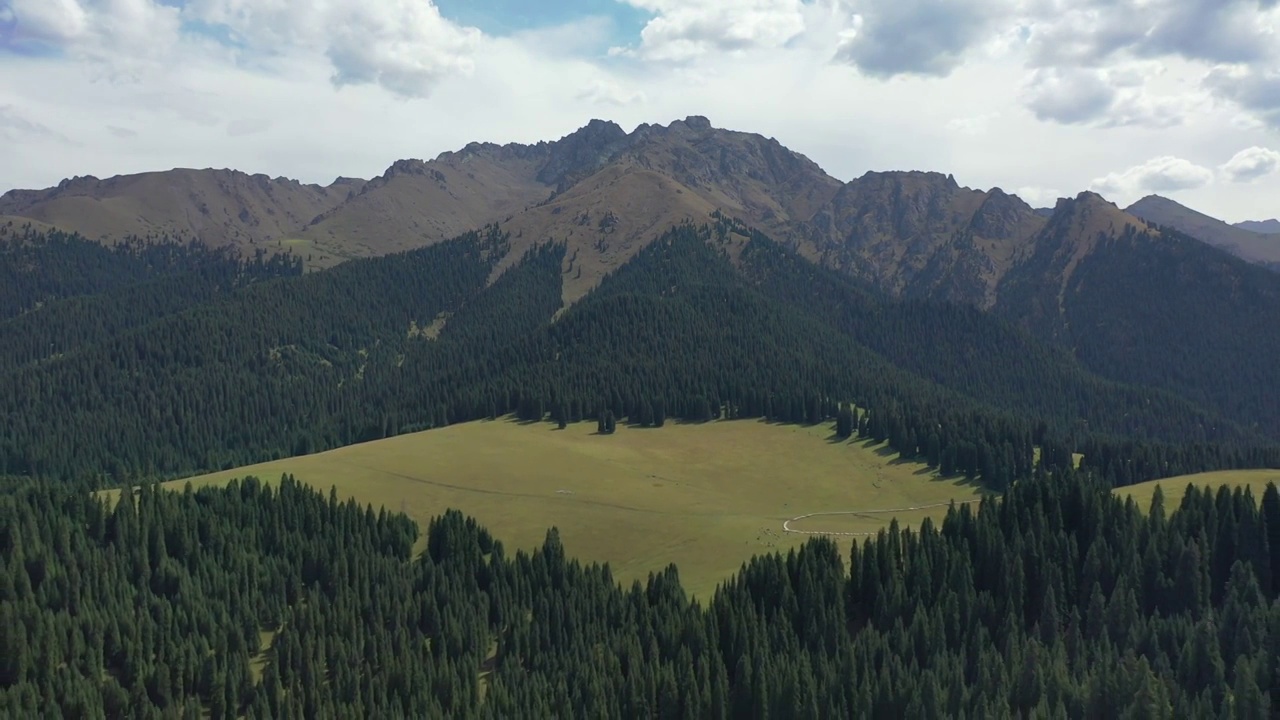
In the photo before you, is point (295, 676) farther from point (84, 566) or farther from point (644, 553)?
point (644, 553)

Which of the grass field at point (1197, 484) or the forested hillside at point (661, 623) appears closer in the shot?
the forested hillside at point (661, 623)

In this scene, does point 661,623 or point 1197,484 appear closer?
point 661,623

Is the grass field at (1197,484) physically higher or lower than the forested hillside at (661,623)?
higher

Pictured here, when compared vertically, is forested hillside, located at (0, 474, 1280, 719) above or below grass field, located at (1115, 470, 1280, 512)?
below

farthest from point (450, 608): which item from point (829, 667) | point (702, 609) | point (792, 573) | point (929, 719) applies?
point (929, 719)
